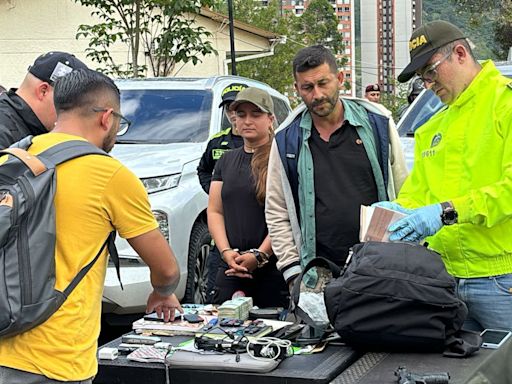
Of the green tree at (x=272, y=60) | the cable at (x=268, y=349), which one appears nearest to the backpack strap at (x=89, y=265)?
the cable at (x=268, y=349)

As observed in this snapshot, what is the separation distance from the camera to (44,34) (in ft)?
75.6

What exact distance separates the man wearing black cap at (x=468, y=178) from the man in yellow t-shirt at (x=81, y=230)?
1172 mm

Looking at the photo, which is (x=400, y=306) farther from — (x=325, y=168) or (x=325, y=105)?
(x=325, y=105)

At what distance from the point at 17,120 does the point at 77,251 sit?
1.19 m

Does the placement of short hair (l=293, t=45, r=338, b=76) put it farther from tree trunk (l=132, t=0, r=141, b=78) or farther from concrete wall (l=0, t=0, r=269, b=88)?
concrete wall (l=0, t=0, r=269, b=88)

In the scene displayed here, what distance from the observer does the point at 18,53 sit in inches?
893

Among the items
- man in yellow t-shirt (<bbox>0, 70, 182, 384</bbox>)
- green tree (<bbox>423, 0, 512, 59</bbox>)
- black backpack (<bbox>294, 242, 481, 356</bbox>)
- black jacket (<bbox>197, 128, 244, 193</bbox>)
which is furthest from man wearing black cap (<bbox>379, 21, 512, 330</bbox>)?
green tree (<bbox>423, 0, 512, 59</bbox>)

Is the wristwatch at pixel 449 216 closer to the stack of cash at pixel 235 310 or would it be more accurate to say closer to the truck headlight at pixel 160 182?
the stack of cash at pixel 235 310

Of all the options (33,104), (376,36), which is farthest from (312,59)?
(376,36)

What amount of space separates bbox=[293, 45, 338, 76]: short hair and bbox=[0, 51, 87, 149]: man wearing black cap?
1.20 meters

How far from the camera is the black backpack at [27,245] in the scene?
2.83 m

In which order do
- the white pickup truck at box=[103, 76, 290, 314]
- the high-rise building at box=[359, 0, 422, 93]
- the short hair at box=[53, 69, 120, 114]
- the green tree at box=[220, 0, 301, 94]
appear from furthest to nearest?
1. the high-rise building at box=[359, 0, 422, 93]
2. the green tree at box=[220, 0, 301, 94]
3. the white pickup truck at box=[103, 76, 290, 314]
4. the short hair at box=[53, 69, 120, 114]

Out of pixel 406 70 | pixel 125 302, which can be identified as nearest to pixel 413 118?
pixel 125 302

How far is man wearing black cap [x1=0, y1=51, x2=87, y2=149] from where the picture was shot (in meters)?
3.85
